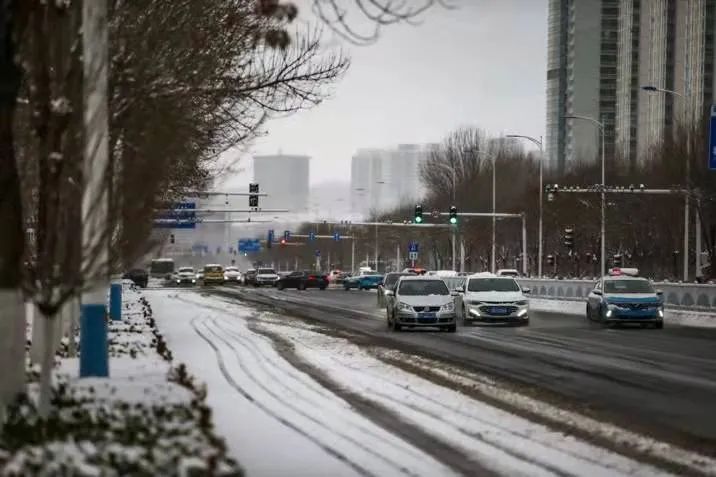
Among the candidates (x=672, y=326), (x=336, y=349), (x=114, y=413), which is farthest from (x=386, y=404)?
(x=672, y=326)

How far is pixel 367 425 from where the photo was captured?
14.5 m

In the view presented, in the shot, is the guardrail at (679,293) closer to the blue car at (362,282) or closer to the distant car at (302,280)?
the distant car at (302,280)

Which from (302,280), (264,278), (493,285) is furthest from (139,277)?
(493,285)

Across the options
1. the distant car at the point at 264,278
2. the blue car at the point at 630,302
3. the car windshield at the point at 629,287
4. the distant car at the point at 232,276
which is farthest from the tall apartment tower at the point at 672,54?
the blue car at the point at 630,302

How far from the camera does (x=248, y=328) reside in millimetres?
37031

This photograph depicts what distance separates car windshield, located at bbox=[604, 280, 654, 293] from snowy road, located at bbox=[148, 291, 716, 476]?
718 inches

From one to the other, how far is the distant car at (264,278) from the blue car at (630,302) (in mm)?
70033

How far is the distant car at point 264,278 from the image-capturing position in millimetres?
111688

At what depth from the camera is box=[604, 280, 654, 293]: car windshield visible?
42.6 meters

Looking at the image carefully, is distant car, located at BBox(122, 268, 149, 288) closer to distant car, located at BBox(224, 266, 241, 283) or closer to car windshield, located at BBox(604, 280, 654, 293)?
distant car, located at BBox(224, 266, 241, 283)

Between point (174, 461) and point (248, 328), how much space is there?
28738 millimetres

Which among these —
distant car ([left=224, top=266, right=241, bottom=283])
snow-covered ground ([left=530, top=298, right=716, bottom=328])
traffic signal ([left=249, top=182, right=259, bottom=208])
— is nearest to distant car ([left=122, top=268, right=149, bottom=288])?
distant car ([left=224, top=266, right=241, bottom=283])

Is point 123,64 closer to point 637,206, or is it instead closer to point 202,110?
point 202,110

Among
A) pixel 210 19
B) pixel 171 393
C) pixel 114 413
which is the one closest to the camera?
pixel 114 413
